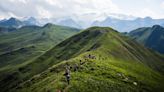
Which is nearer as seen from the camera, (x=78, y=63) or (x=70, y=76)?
(x=70, y=76)

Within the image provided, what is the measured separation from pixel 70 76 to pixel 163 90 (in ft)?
274

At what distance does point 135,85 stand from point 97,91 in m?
35.3

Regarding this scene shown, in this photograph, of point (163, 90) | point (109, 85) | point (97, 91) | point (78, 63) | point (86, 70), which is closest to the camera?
point (97, 91)

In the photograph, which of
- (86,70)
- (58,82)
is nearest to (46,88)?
(58,82)

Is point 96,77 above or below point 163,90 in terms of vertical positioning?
above

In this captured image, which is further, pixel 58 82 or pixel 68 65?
pixel 68 65

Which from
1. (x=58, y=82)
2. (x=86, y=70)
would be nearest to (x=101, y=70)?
(x=86, y=70)

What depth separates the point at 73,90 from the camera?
370 feet

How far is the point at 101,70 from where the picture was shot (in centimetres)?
14775

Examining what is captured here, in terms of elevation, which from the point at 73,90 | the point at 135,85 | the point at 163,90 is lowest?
the point at 163,90

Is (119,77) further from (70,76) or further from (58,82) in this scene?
(58,82)

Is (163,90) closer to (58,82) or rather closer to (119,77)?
(119,77)

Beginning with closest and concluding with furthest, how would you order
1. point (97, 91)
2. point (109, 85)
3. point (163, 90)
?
1. point (97, 91)
2. point (109, 85)
3. point (163, 90)

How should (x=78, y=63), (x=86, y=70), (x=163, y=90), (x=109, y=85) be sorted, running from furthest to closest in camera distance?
(x=163, y=90), (x=78, y=63), (x=86, y=70), (x=109, y=85)
